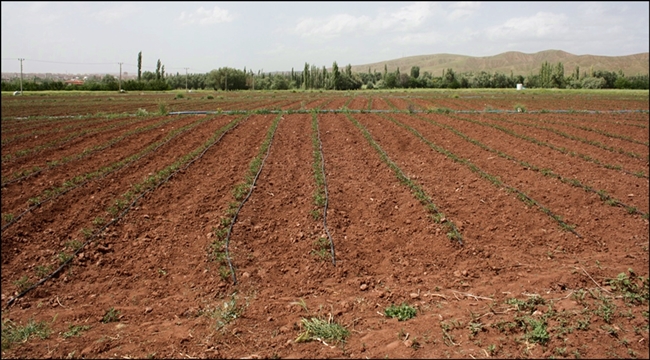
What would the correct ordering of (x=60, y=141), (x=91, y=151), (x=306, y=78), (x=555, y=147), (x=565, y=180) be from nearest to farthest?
(x=565, y=180) < (x=91, y=151) < (x=555, y=147) < (x=60, y=141) < (x=306, y=78)

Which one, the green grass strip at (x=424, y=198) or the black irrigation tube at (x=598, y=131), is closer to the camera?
the green grass strip at (x=424, y=198)

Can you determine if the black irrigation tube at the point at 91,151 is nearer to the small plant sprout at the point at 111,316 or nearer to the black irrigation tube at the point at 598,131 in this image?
the small plant sprout at the point at 111,316

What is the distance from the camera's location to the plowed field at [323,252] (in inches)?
140

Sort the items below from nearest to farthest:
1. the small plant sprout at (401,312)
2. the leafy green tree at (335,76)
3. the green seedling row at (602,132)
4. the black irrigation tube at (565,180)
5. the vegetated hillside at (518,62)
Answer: the small plant sprout at (401,312)
the black irrigation tube at (565,180)
the green seedling row at (602,132)
the leafy green tree at (335,76)
the vegetated hillside at (518,62)

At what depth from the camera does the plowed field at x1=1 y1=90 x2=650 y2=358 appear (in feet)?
11.7

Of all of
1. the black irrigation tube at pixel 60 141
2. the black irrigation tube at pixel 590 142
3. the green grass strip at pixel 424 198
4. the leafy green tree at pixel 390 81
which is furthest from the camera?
the leafy green tree at pixel 390 81

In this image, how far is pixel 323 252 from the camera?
17.2ft

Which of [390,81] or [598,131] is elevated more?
Answer: [390,81]

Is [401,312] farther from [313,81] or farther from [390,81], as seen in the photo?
[313,81]

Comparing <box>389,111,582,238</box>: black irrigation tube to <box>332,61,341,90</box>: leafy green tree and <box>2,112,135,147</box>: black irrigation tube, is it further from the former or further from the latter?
<box>332,61,341,90</box>: leafy green tree

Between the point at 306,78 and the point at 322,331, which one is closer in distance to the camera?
the point at 322,331

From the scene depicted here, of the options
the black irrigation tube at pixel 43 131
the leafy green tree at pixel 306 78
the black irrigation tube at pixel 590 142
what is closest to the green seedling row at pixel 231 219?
the black irrigation tube at pixel 43 131

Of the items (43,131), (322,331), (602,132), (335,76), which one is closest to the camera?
(322,331)

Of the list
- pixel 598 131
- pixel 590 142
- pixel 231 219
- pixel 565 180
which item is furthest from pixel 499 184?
pixel 598 131
